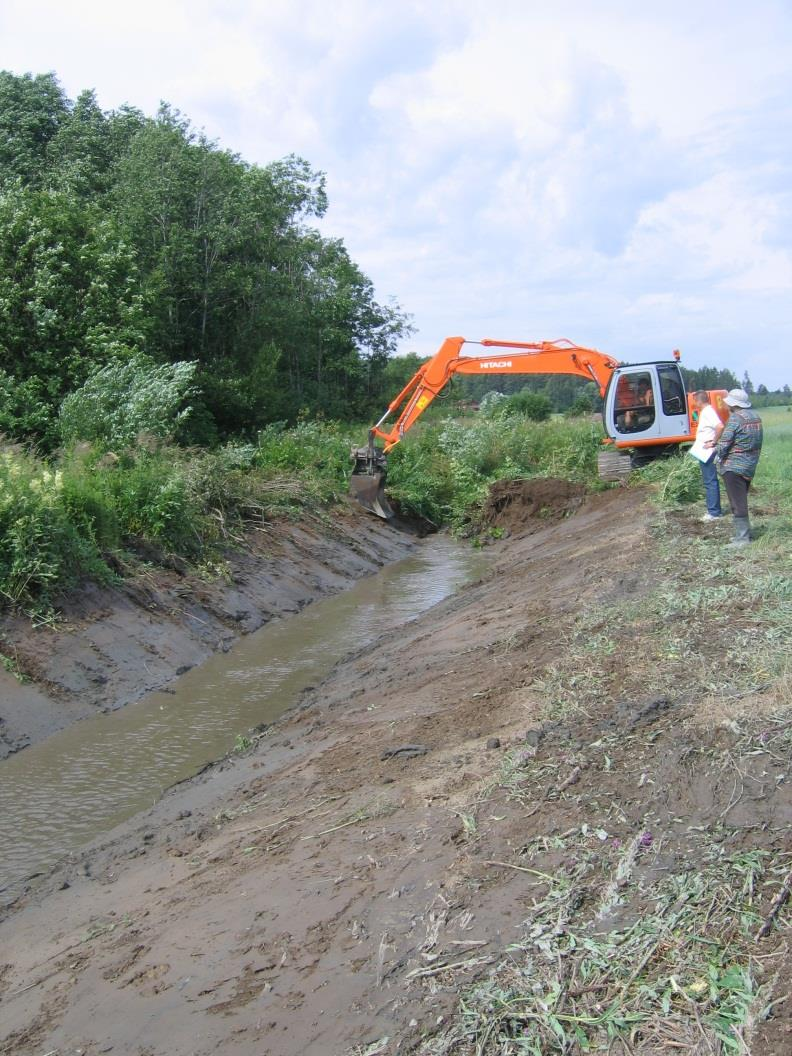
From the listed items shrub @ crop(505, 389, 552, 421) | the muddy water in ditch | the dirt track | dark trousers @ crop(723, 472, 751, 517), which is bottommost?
the muddy water in ditch

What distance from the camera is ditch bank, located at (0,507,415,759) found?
392 inches

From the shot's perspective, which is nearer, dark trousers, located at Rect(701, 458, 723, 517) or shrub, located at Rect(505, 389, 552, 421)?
dark trousers, located at Rect(701, 458, 723, 517)

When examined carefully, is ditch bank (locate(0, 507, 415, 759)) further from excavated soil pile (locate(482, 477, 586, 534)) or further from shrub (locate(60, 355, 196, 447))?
excavated soil pile (locate(482, 477, 586, 534))

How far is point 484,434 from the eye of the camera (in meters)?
26.5

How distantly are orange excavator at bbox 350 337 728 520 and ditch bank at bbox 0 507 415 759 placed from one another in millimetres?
4191

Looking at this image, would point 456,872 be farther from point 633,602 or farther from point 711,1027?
point 633,602

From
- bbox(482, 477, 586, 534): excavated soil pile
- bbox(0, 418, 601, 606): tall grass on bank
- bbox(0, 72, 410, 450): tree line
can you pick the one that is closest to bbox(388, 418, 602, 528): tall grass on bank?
bbox(0, 418, 601, 606): tall grass on bank

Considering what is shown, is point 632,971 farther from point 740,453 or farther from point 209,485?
point 209,485

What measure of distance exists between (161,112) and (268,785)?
2767 centimetres

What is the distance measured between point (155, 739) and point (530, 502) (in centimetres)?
1489

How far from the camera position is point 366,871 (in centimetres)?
477

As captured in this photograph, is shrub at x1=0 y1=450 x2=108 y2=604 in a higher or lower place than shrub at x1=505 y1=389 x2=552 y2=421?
lower

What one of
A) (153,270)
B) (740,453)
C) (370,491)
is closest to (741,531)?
(740,453)

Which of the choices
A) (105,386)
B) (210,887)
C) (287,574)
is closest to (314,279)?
(105,386)
